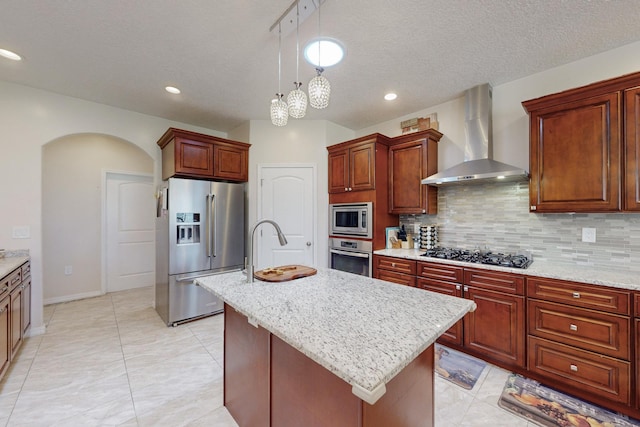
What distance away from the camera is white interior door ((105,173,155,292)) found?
446 cm

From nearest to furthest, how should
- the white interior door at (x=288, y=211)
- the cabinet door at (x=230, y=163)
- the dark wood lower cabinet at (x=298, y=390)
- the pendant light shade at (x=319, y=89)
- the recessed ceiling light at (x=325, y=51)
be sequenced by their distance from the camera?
A: the dark wood lower cabinet at (x=298, y=390) < the pendant light shade at (x=319, y=89) < the recessed ceiling light at (x=325, y=51) < the cabinet door at (x=230, y=163) < the white interior door at (x=288, y=211)

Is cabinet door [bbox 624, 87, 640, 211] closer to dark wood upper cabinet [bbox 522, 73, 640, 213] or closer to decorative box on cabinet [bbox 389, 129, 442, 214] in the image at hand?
dark wood upper cabinet [bbox 522, 73, 640, 213]

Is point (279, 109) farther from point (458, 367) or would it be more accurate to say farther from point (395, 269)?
point (458, 367)

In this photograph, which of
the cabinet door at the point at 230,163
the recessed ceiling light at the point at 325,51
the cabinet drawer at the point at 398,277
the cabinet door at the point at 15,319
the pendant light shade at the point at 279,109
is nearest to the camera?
the pendant light shade at the point at 279,109

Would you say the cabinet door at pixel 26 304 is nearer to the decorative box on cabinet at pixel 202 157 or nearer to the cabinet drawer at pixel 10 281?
the cabinet drawer at pixel 10 281

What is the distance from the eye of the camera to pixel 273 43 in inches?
84.0

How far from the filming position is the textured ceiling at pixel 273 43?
5.79 ft

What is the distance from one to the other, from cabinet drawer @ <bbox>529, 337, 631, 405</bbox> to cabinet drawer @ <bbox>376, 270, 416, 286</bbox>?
3.36 feet

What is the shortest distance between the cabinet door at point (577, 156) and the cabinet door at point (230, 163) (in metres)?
3.23

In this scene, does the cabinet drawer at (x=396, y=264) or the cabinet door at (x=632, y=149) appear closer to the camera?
the cabinet door at (x=632, y=149)

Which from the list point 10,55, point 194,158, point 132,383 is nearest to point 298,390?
point 132,383

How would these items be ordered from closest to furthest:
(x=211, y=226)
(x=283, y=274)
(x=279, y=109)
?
(x=279, y=109) < (x=283, y=274) < (x=211, y=226)

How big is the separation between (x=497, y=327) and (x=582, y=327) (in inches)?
21.3

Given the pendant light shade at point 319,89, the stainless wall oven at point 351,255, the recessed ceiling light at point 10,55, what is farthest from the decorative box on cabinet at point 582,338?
the recessed ceiling light at point 10,55
